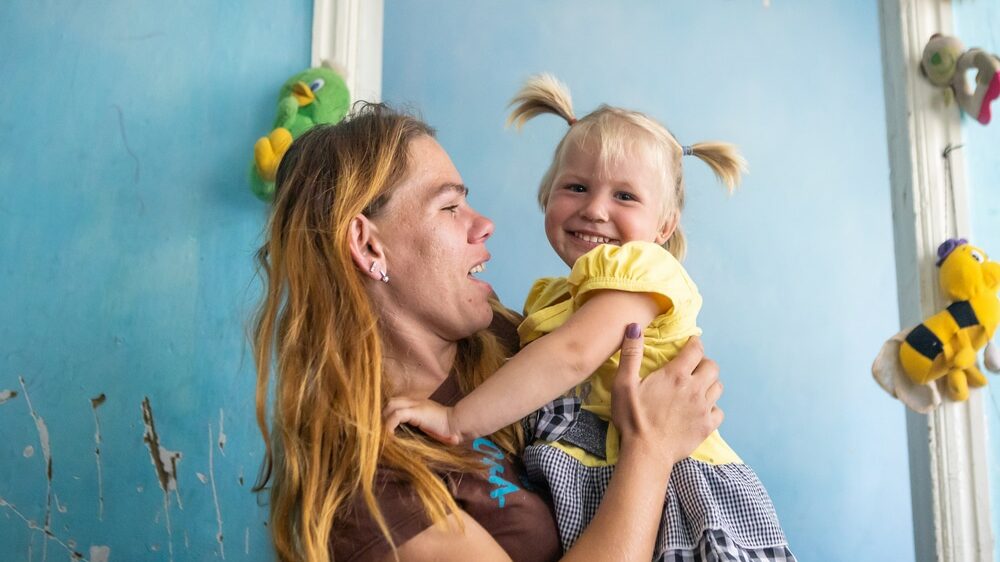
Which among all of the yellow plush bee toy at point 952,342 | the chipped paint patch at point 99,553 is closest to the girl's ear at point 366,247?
the chipped paint patch at point 99,553

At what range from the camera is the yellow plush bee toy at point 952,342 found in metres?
1.51

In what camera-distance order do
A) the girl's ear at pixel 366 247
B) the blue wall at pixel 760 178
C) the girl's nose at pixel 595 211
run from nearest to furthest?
the girl's ear at pixel 366 247 < the girl's nose at pixel 595 211 < the blue wall at pixel 760 178

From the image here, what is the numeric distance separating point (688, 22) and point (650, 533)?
4.77ft

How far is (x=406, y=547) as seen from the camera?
3.53 feet

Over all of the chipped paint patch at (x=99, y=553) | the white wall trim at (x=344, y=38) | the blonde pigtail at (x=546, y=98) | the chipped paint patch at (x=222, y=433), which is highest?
the white wall trim at (x=344, y=38)

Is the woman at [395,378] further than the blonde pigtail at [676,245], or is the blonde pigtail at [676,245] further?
the blonde pigtail at [676,245]

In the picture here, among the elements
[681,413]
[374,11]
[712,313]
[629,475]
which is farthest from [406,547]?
[374,11]

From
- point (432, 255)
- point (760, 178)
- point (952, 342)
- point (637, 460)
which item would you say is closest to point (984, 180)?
point (952, 342)

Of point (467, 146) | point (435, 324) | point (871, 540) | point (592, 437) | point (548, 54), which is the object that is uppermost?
point (548, 54)

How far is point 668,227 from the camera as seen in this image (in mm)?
1547

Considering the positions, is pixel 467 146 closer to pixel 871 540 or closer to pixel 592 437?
pixel 592 437

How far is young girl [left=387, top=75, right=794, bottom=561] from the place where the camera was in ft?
3.77

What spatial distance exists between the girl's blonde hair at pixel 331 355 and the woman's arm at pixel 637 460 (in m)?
0.04

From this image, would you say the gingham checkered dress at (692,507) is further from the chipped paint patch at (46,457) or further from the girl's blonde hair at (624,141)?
the chipped paint patch at (46,457)
